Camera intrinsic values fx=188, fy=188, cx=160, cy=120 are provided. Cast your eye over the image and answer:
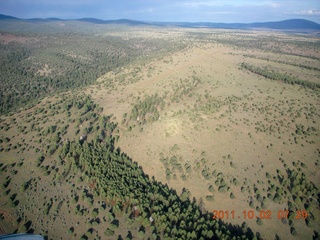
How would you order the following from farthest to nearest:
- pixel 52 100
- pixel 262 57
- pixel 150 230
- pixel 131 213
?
pixel 262 57 → pixel 52 100 → pixel 131 213 → pixel 150 230

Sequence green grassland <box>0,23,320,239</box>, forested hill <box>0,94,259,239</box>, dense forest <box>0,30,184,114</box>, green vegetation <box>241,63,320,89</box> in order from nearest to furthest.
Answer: forested hill <box>0,94,259,239</box> < green grassland <box>0,23,320,239</box> < green vegetation <box>241,63,320,89</box> < dense forest <box>0,30,184,114</box>

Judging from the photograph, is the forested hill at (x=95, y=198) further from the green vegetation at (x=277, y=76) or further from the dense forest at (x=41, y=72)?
the green vegetation at (x=277, y=76)

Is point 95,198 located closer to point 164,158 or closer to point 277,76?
point 164,158

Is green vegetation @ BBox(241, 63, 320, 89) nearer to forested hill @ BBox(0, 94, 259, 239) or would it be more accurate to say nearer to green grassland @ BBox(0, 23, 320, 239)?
green grassland @ BBox(0, 23, 320, 239)

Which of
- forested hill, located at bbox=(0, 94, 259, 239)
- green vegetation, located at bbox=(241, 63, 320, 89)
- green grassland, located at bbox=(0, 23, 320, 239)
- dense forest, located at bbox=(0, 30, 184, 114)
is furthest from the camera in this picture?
dense forest, located at bbox=(0, 30, 184, 114)

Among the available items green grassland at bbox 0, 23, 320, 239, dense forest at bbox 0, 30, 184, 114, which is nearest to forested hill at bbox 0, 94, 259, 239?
green grassland at bbox 0, 23, 320, 239

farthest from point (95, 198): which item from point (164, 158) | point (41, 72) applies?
point (41, 72)

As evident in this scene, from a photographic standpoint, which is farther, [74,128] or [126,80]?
[126,80]

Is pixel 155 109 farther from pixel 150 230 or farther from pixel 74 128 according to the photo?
pixel 150 230

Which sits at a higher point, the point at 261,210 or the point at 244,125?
the point at 244,125

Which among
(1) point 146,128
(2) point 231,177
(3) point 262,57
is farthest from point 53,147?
(3) point 262,57
